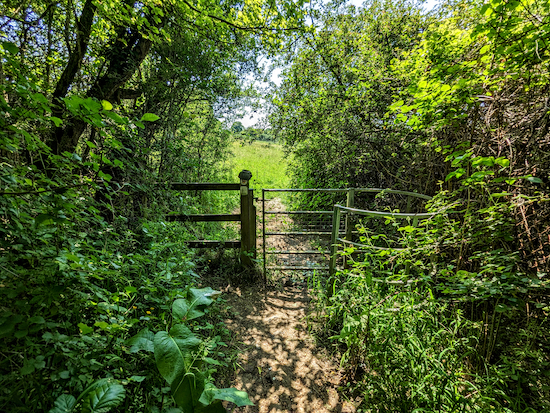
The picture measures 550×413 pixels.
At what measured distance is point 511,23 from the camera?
4.96ft

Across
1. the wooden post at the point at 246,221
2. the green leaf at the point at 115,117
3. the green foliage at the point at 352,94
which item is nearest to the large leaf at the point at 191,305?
the green leaf at the point at 115,117

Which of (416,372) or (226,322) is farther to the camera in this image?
(226,322)

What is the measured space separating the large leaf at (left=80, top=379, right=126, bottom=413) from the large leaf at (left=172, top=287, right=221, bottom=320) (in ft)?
1.19

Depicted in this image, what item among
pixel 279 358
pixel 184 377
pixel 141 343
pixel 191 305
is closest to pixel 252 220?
pixel 279 358

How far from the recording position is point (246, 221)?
358cm

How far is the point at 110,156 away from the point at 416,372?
146 inches

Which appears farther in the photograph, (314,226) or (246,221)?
(314,226)

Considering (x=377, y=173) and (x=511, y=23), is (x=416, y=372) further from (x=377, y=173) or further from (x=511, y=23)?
(x=377, y=173)

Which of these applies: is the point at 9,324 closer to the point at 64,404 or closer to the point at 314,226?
the point at 64,404

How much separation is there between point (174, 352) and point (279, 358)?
154 cm

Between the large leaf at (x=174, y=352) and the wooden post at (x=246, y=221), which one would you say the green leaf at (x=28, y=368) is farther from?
the wooden post at (x=246, y=221)

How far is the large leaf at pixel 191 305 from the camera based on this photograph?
1256mm

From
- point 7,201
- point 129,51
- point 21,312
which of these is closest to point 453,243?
point 21,312

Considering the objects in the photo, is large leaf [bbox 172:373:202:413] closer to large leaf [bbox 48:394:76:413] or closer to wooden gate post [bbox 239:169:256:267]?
large leaf [bbox 48:394:76:413]
